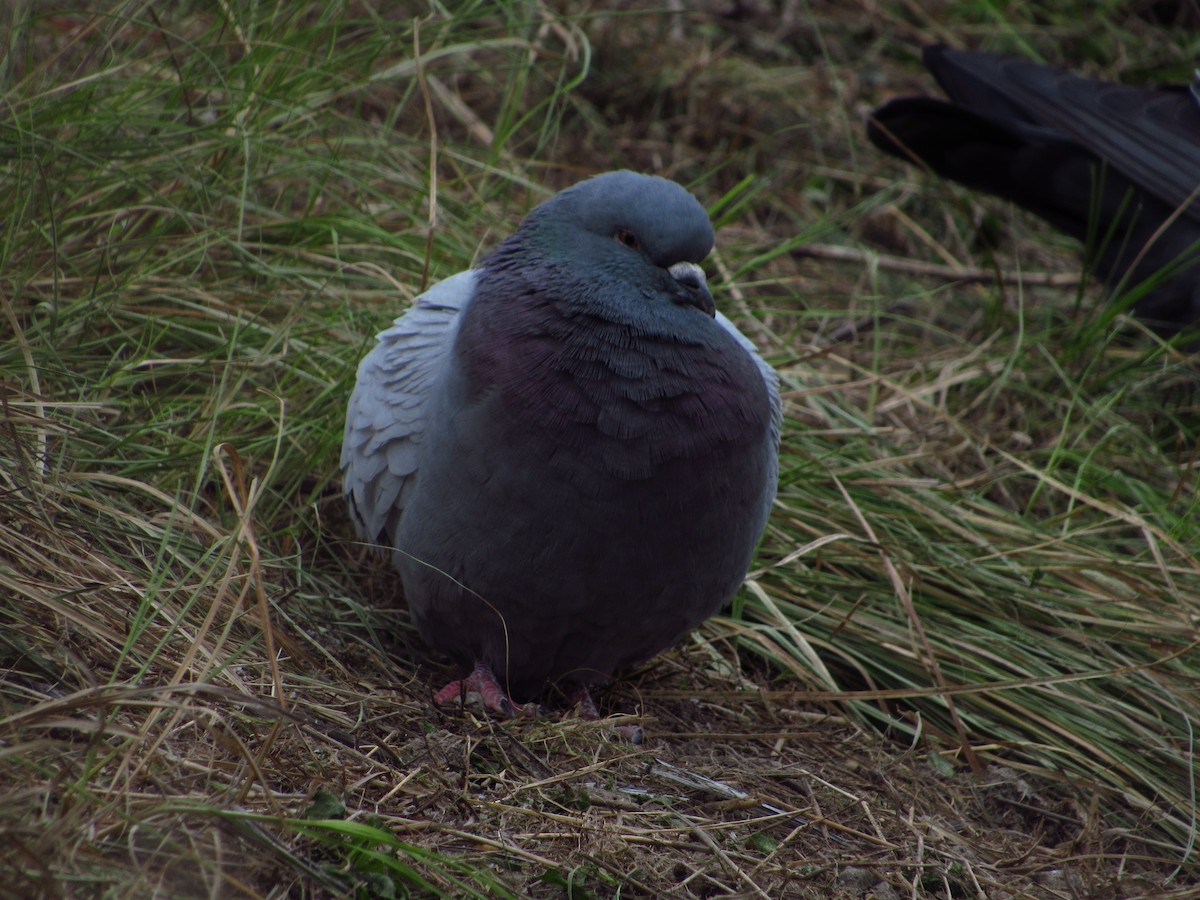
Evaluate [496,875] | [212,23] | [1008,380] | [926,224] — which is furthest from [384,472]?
[926,224]

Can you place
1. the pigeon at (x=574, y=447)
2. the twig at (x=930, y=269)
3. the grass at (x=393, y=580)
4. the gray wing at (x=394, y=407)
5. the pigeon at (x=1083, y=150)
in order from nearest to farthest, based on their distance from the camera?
1. the grass at (x=393, y=580)
2. the pigeon at (x=574, y=447)
3. the gray wing at (x=394, y=407)
4. the pigeon at (x=1083, y=150)
5. the twig at (x=930, y=269)

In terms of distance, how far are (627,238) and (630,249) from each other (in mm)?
32

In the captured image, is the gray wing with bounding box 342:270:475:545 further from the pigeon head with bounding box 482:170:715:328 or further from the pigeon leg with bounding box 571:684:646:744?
the pigeon leg with bounding box 571:684:646:744

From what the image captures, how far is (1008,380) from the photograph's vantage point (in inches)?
183

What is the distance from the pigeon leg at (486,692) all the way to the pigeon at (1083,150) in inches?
113

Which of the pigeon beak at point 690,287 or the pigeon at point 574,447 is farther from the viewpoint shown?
the pigeon beak at point 690,287

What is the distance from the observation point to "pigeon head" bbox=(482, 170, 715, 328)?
2.84 metres

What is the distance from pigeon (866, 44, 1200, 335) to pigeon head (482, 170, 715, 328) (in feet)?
7.26

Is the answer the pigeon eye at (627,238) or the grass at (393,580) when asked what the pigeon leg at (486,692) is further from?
the pigeon eye at (627,238)

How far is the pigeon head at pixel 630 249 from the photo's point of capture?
2836mm

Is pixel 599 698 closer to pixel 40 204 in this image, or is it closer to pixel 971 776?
pixel 971 776

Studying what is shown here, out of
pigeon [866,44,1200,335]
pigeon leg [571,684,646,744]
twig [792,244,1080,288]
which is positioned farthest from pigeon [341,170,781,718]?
twig [792,244,1080,288]

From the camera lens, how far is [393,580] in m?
3.51

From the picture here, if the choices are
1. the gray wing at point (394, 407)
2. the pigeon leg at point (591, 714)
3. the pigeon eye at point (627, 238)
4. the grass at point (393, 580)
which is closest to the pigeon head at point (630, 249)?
the pigeon eye at point (627, 238)
